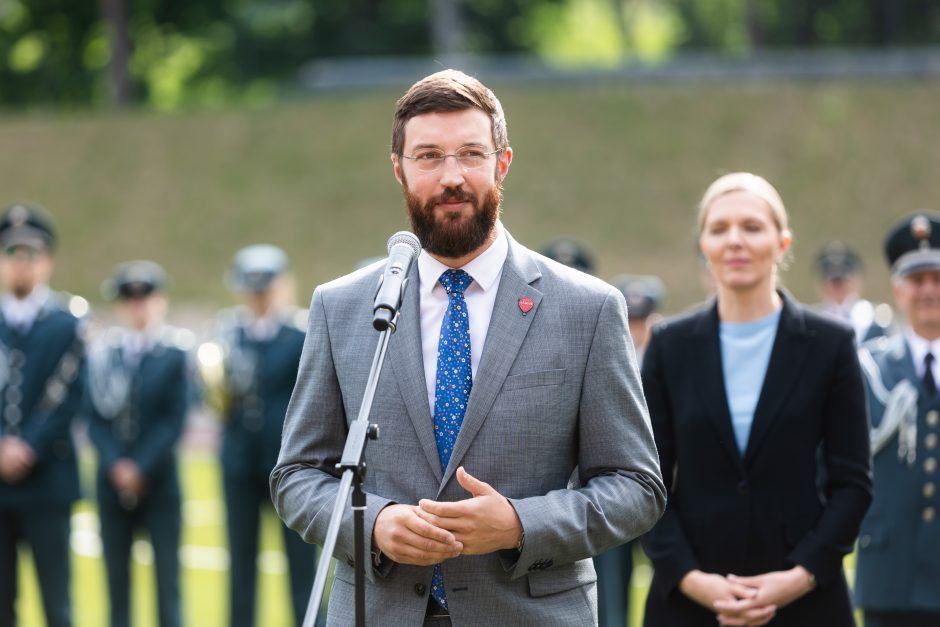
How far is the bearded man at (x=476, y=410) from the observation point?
11.7 ft

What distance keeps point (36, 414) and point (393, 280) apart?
5999 millimetres

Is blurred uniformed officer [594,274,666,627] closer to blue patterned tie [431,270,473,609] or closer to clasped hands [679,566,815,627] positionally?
clasped hands [679,566,815,627]

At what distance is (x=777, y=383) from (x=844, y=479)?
395 millimetres

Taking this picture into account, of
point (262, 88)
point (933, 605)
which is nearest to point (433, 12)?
point (262, 88)

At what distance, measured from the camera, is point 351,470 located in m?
3.19

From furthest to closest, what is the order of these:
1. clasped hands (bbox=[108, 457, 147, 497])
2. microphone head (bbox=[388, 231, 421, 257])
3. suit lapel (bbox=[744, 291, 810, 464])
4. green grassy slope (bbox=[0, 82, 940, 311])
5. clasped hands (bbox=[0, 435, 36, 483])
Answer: green grassy slope (bbox=[0, 82, 940, 311])
clasped hands (bbox=[108, 457, 147, 497])
clasped hands (bbox=[0, 435, 36, 483])
suit lapel (bbox=[744, 291, 810, 464])
microphone head (bbox=[388, 231, 421, 257])

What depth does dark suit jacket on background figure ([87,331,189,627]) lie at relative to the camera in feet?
30.9

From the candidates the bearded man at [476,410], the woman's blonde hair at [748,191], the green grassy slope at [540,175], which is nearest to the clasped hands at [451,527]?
the bearded man at [476,410]

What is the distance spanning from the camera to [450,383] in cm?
365

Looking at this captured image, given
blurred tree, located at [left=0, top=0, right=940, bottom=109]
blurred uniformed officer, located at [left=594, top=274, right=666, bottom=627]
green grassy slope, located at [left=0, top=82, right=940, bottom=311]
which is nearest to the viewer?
blurred uniformed officer, located at [left=594, top=274, right=666, bottom=627]

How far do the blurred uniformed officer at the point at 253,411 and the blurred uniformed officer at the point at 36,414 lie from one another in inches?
51.5

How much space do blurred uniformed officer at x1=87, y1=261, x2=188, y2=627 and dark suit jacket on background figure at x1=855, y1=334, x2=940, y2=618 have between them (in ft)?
17.5

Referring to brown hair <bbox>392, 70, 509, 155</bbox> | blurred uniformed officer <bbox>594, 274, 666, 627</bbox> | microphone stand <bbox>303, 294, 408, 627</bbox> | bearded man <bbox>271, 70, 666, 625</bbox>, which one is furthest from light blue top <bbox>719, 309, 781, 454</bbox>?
blurred uniformed officer <bbox>594, 274, 666, 627</bbox>

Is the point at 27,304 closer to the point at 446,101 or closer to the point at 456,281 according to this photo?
the point at 456,281
